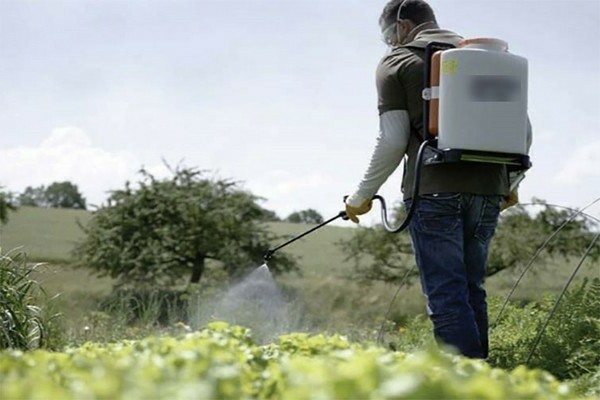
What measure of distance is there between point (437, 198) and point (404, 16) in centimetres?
91

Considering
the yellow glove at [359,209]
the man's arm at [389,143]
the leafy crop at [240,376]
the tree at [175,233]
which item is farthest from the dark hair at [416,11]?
the tree at [175,233]

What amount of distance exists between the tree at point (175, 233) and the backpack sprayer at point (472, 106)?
10.9 meters

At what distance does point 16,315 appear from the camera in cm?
396

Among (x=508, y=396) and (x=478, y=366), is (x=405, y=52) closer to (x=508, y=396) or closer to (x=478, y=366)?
(x=478, y=366)

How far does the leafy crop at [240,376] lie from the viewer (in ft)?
4.10

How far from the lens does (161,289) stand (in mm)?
13930

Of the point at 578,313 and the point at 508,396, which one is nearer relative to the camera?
the point at 508,396

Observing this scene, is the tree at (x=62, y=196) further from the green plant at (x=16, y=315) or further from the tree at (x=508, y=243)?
the green plant at (x=16, y=315)

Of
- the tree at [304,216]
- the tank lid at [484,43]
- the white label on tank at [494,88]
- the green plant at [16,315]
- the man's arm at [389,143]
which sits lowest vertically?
the tree at [304,216]

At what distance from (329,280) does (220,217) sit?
2.31 meters

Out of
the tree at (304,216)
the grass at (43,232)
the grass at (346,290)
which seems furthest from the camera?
the tree at (304,216)

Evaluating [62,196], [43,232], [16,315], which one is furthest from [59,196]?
[16,315]

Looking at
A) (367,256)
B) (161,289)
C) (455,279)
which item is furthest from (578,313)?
(367,256)

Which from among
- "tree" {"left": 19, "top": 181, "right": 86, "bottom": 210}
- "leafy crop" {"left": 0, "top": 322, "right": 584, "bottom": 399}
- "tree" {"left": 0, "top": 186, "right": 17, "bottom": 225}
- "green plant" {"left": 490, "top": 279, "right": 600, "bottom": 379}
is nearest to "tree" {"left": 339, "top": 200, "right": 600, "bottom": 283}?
"tree" {"left": 0, "top": 186, "right": 17, "bottom": 225}
